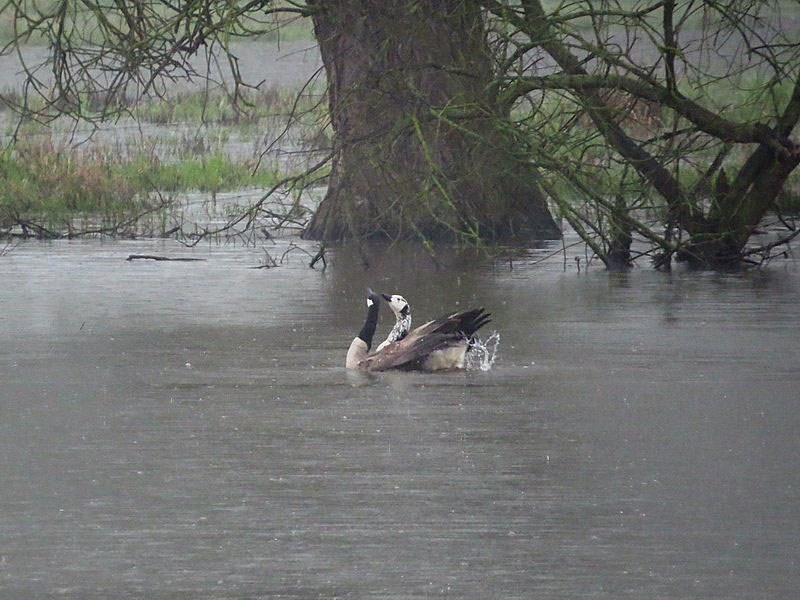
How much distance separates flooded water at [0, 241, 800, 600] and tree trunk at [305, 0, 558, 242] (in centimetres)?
163

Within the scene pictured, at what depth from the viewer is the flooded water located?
6043 millimetres

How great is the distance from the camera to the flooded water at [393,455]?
6043 mm

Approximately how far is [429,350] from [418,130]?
13.7 ft

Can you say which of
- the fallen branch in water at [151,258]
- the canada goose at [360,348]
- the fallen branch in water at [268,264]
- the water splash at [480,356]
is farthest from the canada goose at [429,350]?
the fallen branch in water at [151,258]

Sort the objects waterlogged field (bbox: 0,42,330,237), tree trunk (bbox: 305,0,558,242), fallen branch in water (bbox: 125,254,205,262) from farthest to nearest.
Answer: waterlogged field (bbox: 0,42,330,237)
fallen branch in water (bbox: 125,254,205,262)
tree trunk (bbox: 305,0,558,242)

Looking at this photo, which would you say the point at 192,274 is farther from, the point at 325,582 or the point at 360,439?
the point at 325,582

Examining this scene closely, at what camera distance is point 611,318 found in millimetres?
13055

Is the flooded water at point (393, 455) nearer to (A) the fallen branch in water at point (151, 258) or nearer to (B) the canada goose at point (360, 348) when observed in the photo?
(B) the canada goose at point (360, 348)

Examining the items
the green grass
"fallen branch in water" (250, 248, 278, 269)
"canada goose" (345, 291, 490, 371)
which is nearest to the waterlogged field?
the green grass

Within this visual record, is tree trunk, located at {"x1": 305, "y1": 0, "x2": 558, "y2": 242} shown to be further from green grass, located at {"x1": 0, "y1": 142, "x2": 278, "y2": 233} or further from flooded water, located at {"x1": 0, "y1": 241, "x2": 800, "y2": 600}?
green grass, located at {"x1": 0, "y1": 142, "x2": 278, "y2": 233}

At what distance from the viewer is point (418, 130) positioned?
47.0ft

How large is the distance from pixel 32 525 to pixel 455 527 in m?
1.44

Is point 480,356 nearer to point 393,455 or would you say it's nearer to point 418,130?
point 393,455

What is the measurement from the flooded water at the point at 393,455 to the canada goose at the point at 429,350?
14 centimetres
